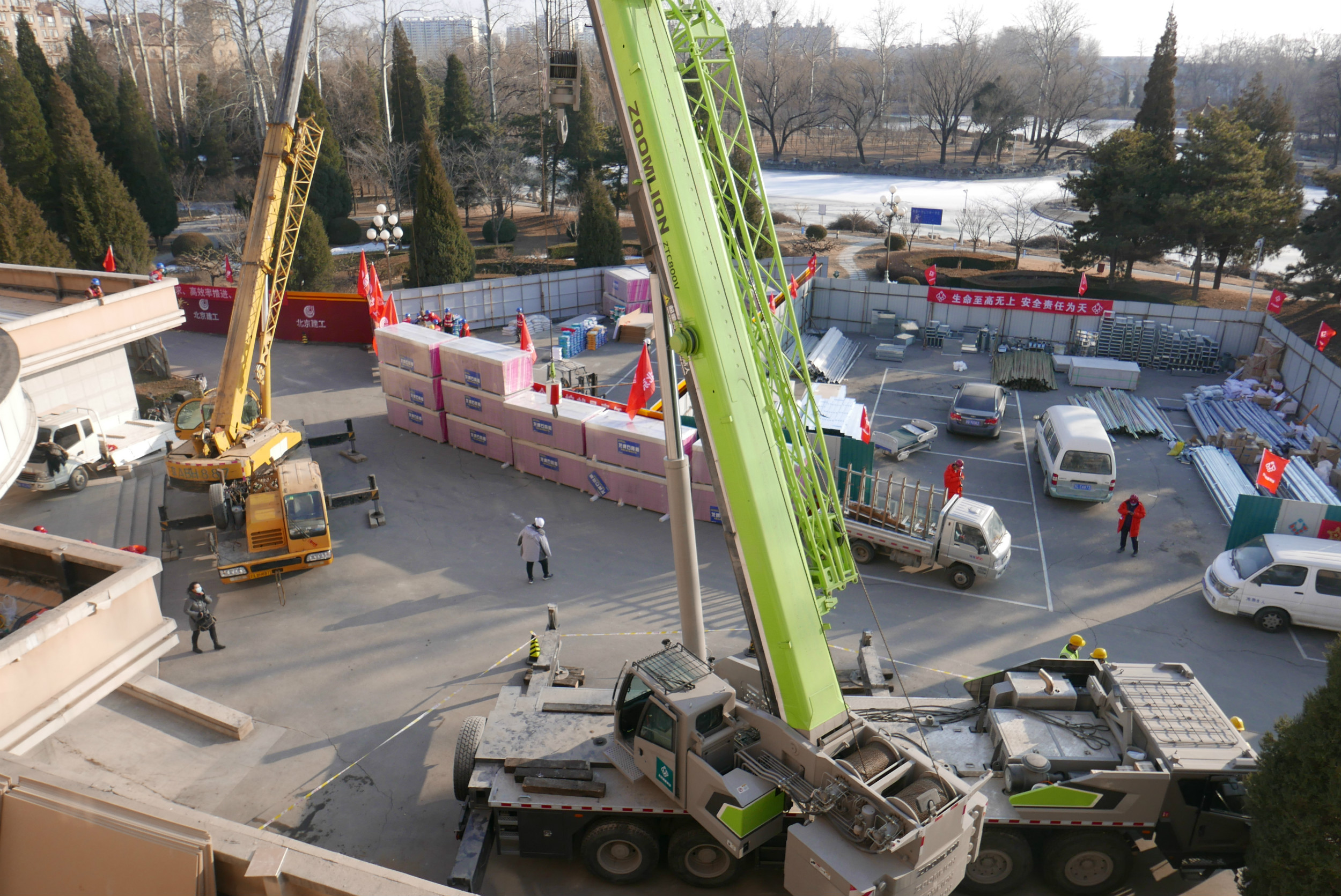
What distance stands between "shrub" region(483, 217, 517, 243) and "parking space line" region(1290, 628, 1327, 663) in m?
40.9

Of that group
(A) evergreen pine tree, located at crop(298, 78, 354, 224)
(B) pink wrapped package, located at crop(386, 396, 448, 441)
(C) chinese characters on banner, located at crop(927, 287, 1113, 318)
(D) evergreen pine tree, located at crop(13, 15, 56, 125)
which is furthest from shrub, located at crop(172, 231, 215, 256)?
(C) chinese characters on banner, located at crop(927, 287, 1113, 318)

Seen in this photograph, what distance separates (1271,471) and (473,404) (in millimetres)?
18315

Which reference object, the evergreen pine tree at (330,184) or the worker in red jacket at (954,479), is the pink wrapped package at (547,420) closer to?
the worker in red jacket at (954,479)

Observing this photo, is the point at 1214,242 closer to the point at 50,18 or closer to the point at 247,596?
the point at 247,596

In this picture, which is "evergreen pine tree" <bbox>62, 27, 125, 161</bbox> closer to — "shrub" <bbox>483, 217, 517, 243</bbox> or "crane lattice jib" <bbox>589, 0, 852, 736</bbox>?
"shrub" <bbox>483, 217, 517, 243</bbox>

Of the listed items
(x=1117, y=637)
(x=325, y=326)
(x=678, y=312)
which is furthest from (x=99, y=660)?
(x=325, y=326)

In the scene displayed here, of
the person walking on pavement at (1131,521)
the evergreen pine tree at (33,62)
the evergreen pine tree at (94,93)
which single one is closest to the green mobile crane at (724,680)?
the person walking on pavement at (1131,521)

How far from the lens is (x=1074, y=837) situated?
10055 mm

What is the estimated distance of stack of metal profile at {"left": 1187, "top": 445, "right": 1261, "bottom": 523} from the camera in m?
20.3

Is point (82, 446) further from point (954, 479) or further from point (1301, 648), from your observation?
point (1301, 648)

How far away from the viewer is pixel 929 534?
56.9 ft

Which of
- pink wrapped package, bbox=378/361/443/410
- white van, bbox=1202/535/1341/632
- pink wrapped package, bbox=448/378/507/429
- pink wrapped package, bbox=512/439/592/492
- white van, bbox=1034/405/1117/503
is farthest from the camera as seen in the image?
pink wrapped package, bbox=378/361/443/410

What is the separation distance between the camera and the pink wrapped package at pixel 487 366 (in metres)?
21.4

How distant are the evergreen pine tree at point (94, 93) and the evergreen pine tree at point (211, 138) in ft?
25.7
